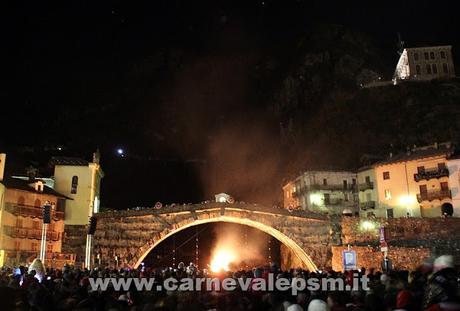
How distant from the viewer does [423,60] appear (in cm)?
7550

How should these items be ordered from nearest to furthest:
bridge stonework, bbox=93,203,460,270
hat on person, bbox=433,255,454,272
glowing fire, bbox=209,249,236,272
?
1. hat on person, bbox=433,255,454,272
2. bridge stonework, bbox=93,203,460,270
3. glowing fire, bbox=209,249,236,272

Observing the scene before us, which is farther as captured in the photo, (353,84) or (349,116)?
(353,84)

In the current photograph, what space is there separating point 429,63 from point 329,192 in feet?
128

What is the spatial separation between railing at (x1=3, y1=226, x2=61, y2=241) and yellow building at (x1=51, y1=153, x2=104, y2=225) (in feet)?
8.31

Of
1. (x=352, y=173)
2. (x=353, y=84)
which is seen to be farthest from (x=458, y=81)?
(x=352, y=173)

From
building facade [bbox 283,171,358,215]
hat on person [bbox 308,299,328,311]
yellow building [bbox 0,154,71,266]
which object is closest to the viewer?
hat on person [bbox 308,299,328,311]

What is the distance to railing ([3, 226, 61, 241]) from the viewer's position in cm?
3547

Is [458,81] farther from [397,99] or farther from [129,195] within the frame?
[129,195]

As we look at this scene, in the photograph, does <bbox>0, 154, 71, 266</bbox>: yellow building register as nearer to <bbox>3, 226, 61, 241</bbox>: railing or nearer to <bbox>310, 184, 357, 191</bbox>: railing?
<bbox>3, 226, 61, 241</bbox>: railing

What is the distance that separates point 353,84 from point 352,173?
3000 centimetres

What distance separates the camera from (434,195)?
4422 centimetres

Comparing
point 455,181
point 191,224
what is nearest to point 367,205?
point 455,181

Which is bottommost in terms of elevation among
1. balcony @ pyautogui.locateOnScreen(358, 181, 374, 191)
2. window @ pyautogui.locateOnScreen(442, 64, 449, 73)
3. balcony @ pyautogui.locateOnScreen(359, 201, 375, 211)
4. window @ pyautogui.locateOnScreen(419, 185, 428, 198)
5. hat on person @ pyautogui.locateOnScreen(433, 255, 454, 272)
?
hat on person @ pyautogui.locateOnScreen(433, 255, 454, 272)

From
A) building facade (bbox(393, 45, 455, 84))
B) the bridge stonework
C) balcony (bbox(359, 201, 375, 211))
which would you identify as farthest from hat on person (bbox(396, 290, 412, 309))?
building facade (bbox(393, 45, 455, 84))
